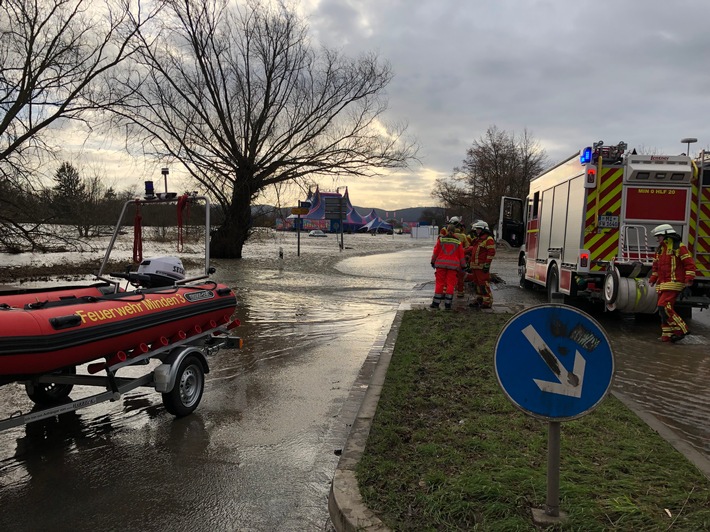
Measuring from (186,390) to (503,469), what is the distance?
2951mm

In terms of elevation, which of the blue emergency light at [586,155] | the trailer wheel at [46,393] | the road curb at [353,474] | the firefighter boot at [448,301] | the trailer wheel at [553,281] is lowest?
the trailer wheel at [46,393]

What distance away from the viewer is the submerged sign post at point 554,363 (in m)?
2.59

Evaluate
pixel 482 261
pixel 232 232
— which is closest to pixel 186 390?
pixel 482 261

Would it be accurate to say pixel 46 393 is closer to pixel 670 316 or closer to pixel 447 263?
pixel 447 263

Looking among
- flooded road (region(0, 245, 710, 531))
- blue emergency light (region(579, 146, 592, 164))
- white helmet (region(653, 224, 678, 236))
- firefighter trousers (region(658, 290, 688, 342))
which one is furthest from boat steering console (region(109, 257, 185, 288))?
blue emergency light (region(579, 146, 592, 164))

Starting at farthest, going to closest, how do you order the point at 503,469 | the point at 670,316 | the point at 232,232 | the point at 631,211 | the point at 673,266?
1. the point at 232,232
2. the point at 631,211
3. the point at 670,316
4. the point at 673,266
5. the point at 503,469

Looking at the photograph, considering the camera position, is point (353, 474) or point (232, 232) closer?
point (353, 474)

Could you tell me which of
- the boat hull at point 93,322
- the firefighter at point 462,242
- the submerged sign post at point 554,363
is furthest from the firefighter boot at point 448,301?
the submerged sign post at point 554,363

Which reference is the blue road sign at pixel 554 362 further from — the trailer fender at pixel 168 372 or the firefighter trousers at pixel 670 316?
the firefighter trousers at pixel 670 316

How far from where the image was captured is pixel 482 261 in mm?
10367

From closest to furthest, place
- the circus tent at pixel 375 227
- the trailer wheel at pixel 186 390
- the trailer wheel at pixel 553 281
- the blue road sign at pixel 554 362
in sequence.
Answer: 1. the blue road sign at pixel 554 362
2. the trailer wheel at pixel 186 390
3. the trailer wheel at pixel 553 281
4. the circus tent at pixel 375 227

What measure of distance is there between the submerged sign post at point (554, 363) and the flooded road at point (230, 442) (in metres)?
1.43

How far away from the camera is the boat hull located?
11.0 feet

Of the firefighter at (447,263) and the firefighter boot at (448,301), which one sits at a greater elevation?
the firefighter at (447,263)
